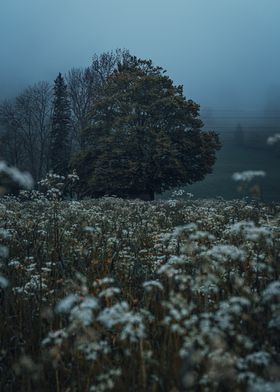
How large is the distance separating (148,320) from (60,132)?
168 feet

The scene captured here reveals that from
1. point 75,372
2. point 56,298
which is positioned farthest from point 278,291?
point 56,298

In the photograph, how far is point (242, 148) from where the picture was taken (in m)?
123

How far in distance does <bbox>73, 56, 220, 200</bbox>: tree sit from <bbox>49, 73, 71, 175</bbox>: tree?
11826mm

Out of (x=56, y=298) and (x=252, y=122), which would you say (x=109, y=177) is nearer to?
(x=56, y=298)

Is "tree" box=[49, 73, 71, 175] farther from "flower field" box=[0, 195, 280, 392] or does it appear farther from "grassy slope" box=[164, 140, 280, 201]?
"flower field" box=[0, 195, 280, 392]

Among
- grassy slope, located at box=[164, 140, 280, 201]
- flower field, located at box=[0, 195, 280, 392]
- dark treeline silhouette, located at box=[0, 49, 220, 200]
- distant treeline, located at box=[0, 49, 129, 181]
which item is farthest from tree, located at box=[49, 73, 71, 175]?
flower field, located at box=[0, 195, 280, 392]

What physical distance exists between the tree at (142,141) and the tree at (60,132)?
38.8ft

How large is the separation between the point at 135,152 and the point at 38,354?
3396 centimetres

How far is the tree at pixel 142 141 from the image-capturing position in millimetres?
37031

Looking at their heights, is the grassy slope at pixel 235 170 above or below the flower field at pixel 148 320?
above

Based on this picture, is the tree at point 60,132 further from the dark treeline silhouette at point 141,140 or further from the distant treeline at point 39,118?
the dark treeline silhouette at point 141,140

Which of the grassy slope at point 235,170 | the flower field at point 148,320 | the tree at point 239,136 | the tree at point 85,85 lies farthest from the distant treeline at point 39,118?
the tree at point 239,136

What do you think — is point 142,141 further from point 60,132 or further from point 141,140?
point 60,132

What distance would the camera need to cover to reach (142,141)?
3819 cm
